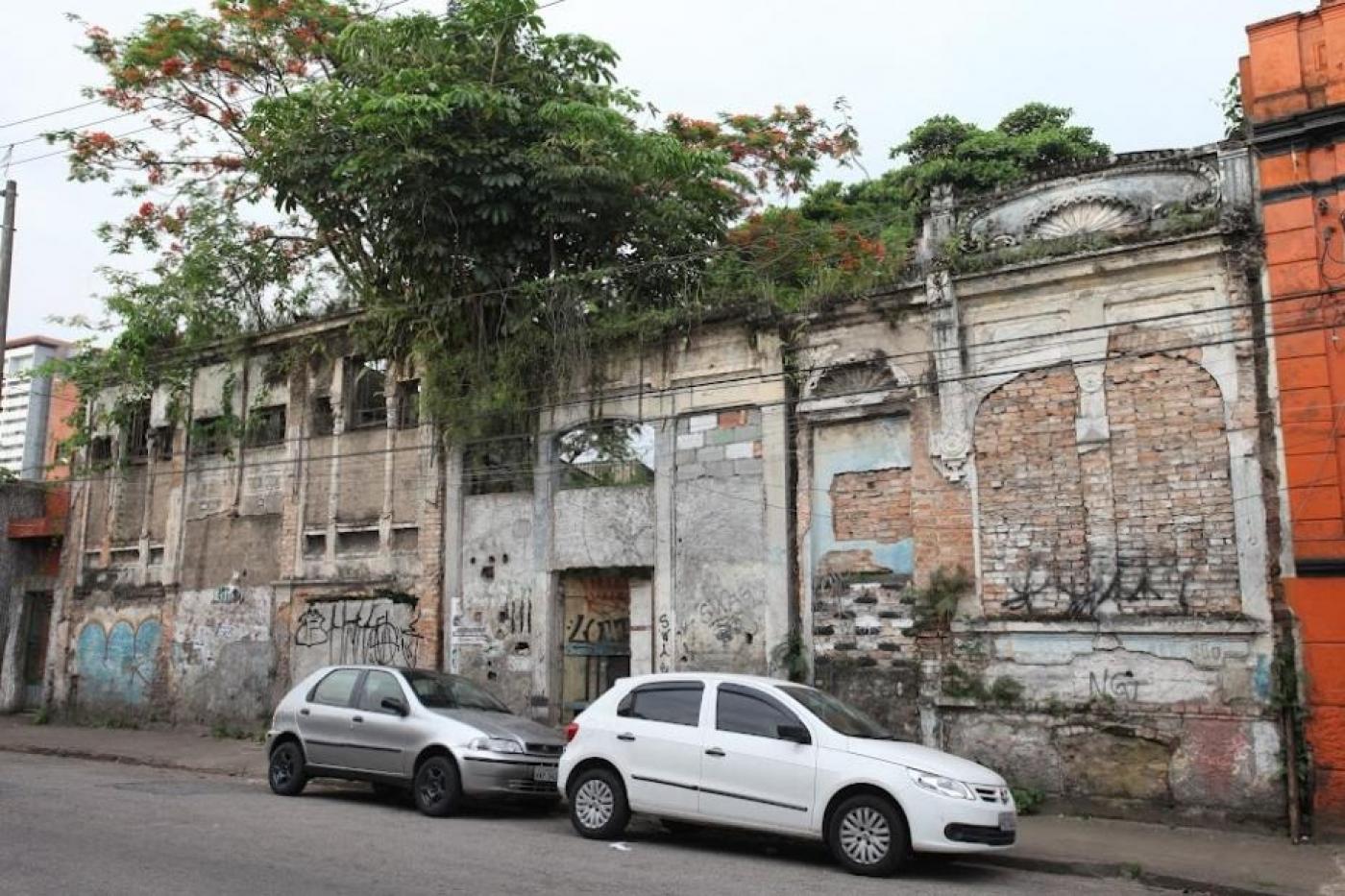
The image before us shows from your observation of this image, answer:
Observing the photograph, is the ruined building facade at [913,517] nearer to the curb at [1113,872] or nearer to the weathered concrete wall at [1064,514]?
the weathered concrete wall at [1064,514]

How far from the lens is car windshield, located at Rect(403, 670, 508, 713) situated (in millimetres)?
12336

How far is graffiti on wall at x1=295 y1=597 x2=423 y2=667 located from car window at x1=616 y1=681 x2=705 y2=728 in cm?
786

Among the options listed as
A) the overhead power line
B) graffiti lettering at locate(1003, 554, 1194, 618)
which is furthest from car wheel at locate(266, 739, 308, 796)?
graffiti lettering at locate(1003, 554, 1194, 618)

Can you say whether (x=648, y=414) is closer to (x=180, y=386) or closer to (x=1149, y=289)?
(x=1149, y=289)

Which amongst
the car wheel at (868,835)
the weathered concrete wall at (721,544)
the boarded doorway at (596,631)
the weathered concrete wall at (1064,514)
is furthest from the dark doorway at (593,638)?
the car wheel at (868,835)

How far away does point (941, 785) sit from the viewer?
8852 millimetres

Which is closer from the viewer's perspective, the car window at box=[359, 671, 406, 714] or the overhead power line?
the overhead power line

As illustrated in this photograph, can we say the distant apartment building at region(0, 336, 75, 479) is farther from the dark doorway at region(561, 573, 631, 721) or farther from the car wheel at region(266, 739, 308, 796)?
the car wheel at region(266, 739, 308, 796)

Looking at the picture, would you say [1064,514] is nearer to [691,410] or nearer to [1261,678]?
[1261,678]

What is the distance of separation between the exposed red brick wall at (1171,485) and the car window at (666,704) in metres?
5.10

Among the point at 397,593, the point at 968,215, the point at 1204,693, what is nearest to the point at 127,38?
the point at 397,593

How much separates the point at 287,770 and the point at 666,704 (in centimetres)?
525

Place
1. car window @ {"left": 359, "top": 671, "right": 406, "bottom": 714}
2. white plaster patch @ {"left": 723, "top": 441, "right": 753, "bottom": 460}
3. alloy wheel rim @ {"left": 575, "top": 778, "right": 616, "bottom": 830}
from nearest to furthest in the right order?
alloy wheel rim @ {"left": 575, "top": 778, "right": 616, "bottom": 830} < car window @ {"left": 359, "top": 671, "right": 406, "bottom": 714} < white plaster patch @ {"left": 723, "top": 441, "right": 753, "bottom": 460}

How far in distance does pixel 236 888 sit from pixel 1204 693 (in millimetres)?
9337
